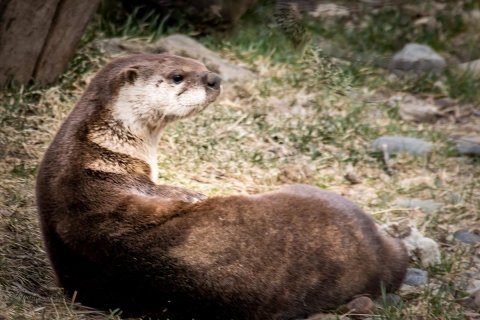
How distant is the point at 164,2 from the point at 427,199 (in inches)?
111

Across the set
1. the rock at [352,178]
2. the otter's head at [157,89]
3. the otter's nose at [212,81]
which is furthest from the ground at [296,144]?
the otter's head at [157,89]

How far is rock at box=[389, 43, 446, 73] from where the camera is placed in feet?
26.7

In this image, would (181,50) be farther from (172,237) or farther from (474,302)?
(172,237)

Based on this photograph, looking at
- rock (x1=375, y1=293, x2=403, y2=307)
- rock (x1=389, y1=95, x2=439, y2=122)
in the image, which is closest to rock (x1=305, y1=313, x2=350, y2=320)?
rock (x1=375, y1=293, x2=403, y2=307)

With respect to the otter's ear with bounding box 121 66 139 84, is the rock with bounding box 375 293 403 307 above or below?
below

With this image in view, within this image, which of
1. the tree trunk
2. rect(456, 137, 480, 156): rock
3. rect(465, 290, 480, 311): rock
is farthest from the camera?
rect(456, 137, 480, 156): rock

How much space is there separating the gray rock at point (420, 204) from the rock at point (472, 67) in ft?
7.82

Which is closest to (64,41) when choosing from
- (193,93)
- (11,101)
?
(11,101)

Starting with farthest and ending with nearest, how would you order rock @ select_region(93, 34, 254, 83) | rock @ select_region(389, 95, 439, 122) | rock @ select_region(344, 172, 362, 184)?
rock @ select_region(389, 95, 439, 122), rock @ select_region(93, 34, 254, 83), rock @ select_region(344, 172, 362, 184)

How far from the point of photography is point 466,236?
18.1 feet

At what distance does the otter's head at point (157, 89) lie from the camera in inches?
180

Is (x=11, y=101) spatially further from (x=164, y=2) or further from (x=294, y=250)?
(x=294, y=250)

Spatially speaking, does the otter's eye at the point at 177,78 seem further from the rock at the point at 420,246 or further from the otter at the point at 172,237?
the rock at the point at 420,246

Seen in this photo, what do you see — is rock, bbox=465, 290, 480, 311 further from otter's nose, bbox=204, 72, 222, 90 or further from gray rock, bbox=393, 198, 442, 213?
otter's nose, bbox=204, 72, 222, 90
